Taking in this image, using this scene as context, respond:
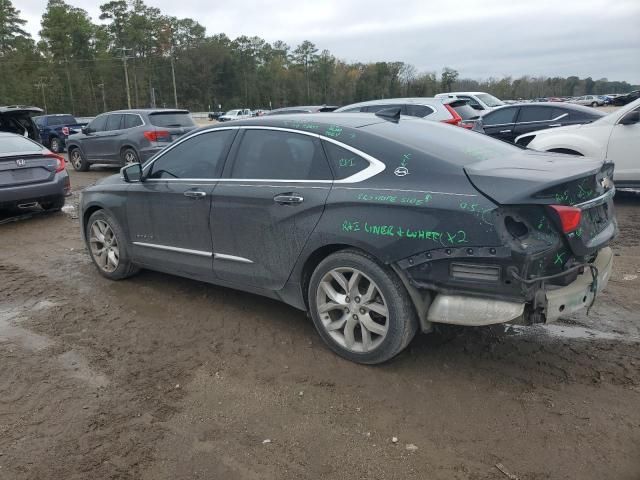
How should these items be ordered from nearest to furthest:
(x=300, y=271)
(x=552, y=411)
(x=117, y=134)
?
(x=552, y=411)
(x=300, y=271)
(x=117, y=134)

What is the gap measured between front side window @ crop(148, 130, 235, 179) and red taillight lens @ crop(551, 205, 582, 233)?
8.42ft

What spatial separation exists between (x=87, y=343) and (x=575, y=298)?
11.6ft

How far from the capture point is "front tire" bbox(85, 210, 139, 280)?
17.3 feet

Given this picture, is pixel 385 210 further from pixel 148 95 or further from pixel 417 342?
pixel 148 95

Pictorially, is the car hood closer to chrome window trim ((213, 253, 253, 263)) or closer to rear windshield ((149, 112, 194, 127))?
chrome window trim ((213, 253, 253, 263))

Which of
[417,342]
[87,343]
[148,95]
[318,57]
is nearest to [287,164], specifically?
[417,342]

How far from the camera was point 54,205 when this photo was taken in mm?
9219

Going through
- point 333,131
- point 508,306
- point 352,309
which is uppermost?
point 333,131

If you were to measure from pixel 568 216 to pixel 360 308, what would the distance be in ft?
4.52

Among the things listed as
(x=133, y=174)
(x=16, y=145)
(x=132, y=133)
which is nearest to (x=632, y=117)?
(x=133, y=174)

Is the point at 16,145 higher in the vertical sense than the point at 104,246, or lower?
higher

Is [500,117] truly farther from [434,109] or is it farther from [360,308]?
[360,308]

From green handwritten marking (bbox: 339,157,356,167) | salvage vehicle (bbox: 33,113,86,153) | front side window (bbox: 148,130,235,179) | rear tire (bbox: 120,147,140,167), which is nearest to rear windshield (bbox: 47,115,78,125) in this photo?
salvage vehicle (bbox: 33,113,86,153)

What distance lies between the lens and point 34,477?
2.68 meters
